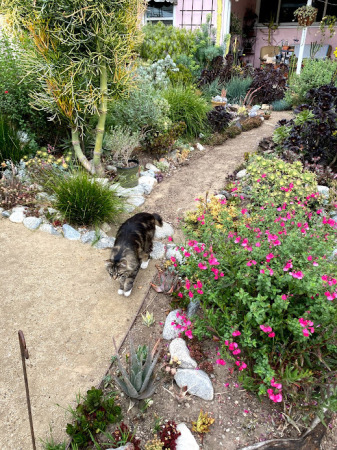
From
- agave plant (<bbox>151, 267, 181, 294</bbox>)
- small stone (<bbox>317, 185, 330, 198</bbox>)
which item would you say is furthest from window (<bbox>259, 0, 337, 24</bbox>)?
agave plant (<bbox>151, 267, 181, 294</bbox>)

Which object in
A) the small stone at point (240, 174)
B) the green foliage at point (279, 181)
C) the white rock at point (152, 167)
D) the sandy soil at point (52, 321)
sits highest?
the green foliage at point (279, 181)

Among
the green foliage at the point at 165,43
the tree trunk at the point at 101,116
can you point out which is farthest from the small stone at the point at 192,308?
the green foliage at the point at 165,43

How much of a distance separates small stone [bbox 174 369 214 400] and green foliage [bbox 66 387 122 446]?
521mm

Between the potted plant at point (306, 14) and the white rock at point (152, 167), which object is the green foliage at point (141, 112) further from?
the potted plant at point (306, 14)

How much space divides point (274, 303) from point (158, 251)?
84.1 inches

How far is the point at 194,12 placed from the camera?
11.8 metres

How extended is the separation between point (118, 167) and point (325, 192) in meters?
3.18

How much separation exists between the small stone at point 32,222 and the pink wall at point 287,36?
531 inches

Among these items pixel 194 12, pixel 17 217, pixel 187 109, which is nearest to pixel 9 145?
pixel 17 217

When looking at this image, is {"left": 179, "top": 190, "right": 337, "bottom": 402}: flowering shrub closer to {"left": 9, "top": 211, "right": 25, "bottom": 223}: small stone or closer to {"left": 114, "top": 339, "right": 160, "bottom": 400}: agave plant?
{"left": 114, "top": 339, "right": 160, "bottom": 400}: agave plant

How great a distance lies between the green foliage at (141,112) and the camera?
6242mm

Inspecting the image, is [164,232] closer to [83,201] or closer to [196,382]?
[83,201]

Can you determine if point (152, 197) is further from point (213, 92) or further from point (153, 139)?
point (213, 92)

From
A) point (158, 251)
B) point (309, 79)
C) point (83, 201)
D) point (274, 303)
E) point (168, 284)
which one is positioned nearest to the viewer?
point (274, 303)
